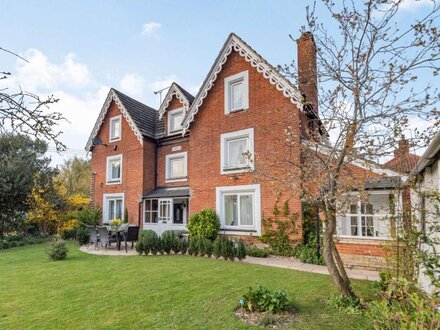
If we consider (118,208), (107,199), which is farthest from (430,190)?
(107,199)

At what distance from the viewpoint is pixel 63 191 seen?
2208 centimetres

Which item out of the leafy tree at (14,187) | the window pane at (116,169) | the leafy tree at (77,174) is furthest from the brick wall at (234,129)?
the leafy tree at (77,174)

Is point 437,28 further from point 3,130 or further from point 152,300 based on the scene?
point 152,300

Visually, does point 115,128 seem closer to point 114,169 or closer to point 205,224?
point 114,169

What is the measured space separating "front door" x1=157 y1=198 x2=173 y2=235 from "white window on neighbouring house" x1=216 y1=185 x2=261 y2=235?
3.98 meters

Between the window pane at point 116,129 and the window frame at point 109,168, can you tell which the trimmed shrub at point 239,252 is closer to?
the window frame at point 109,168

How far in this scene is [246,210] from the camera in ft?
44.9

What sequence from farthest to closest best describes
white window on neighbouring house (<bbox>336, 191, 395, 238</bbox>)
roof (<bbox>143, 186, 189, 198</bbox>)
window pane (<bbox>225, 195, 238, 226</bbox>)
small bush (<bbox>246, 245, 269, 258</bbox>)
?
1. roof (<bbox>143, 186, 189, 198</bbox>)
2. window pane (<bbox>225, 195, 238, 226</bbox>)
3. small bush (<bbox>246, 245, 269, 258</bbox>)
4. white window on neighbouring house (<bbox>336, 191, 395, 238</bbox>)

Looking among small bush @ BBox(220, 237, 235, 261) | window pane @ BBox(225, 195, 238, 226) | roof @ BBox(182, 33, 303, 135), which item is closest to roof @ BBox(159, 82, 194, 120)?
roof @ BBox(182, 33, 303, 135)

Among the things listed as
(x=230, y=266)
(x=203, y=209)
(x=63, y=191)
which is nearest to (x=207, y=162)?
(x=203, y=209)

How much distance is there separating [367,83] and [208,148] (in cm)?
1036

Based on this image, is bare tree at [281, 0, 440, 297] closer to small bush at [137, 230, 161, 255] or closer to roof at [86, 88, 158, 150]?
small bush at [137, 230, 161, 255]

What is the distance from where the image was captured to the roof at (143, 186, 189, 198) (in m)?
16.2

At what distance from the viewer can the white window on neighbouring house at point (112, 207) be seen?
19.3 m
